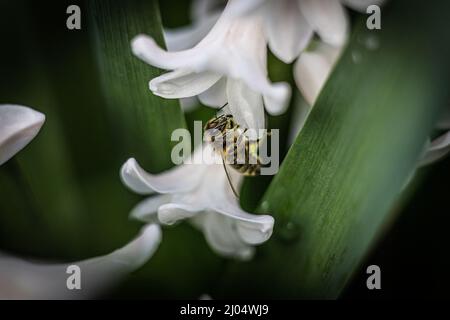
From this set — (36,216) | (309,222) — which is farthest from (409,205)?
(36,216)

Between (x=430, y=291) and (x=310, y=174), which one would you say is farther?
(x=430, y=291)

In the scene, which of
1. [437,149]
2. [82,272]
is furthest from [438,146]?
[82,272]

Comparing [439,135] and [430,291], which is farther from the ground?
[439,135]

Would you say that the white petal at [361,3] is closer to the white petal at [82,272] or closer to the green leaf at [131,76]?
the green leaf at [131,76]

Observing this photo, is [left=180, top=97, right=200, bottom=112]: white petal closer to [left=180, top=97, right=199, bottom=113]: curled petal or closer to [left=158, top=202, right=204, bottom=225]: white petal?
[left=180, top=97, right=199, bottom=113]: curled petal

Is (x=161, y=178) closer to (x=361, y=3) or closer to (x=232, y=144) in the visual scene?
(x=232, y=144)

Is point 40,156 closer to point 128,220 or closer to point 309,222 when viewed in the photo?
point 128,220
